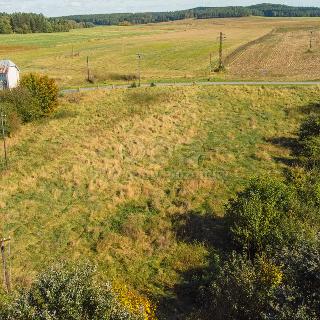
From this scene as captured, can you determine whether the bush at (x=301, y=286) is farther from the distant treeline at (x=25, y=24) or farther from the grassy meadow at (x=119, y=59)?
the distant treeline at (x=25, y=24)

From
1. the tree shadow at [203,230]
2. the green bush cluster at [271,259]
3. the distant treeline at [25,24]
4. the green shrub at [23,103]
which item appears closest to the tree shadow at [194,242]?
the tree shadow at [203,230]

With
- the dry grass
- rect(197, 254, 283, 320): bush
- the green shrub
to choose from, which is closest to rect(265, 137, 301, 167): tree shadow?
rect(197, 254, 283, 320): bush

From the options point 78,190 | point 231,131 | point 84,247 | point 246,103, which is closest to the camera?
point 84,247

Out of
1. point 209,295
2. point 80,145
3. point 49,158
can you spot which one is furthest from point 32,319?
point 80,145

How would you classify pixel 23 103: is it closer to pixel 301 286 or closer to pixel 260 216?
pixel 260 216

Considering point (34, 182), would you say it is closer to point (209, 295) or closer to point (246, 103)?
point (209, 295)

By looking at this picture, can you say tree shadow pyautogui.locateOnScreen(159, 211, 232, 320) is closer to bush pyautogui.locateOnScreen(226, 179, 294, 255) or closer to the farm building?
bush pyautogui.locateOnScreen(226, 179, 294, 255)

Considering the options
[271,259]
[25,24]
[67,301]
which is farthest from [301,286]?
[25,24]
